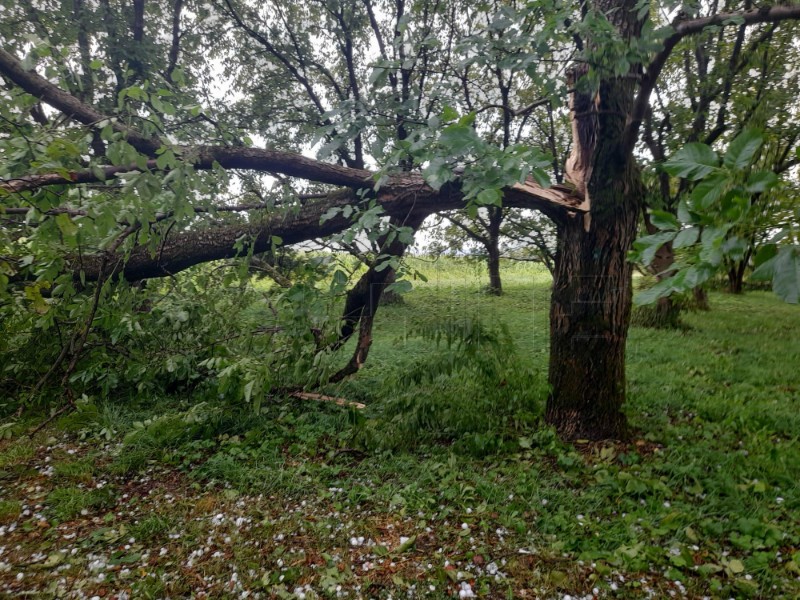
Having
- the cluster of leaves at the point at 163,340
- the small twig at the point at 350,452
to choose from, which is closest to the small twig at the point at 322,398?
the cluster of leaves at the point at 163,340

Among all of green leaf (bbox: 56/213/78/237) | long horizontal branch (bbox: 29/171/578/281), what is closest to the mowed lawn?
long horizontal branch (bbox: 29/171/578/281)

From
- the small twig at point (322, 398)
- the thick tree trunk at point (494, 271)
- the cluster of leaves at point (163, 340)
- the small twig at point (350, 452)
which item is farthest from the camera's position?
the thick tree trunk at point (494, 271)

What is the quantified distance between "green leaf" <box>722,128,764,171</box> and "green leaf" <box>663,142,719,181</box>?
29mm

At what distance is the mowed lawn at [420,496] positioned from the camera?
2.16 m

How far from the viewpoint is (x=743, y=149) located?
968 mm

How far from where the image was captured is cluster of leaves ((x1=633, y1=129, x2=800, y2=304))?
892 mm

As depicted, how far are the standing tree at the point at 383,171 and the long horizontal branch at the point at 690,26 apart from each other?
12 mm

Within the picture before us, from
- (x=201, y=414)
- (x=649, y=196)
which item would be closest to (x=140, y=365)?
(x=201, y=414)

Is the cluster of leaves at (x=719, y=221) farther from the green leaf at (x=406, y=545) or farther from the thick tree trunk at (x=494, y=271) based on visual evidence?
the thick tree trunk at (x=494, y=271)

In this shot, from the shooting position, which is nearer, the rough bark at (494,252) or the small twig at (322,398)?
the small twig at (322,398)

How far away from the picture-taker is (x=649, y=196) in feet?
11.9

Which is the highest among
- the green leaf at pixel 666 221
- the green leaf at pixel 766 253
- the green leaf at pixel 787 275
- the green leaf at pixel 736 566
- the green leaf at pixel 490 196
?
the green leaf at pixel 490 196

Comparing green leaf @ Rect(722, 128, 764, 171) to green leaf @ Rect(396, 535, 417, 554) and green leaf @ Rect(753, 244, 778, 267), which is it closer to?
green leaf @ Rect(753, 244, 778, 267)

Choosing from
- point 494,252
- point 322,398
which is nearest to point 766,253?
point 322,398
